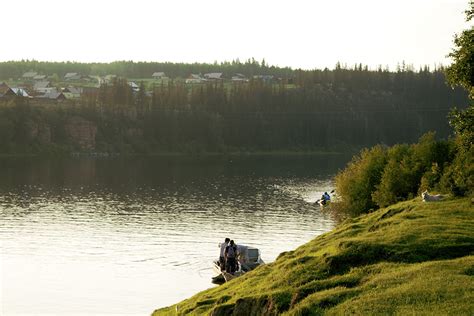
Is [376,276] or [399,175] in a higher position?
[376,276]

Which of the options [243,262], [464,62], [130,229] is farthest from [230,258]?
[130,229]

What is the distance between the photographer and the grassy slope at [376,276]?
28375 mm

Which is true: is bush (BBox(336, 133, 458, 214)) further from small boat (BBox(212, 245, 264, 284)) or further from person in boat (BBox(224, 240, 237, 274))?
person in boat (BBox(224, 240, 237, 274))

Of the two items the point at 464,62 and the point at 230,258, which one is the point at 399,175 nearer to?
the point at 230,258

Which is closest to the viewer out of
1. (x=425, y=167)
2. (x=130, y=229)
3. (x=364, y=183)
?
(x=425, y=167)

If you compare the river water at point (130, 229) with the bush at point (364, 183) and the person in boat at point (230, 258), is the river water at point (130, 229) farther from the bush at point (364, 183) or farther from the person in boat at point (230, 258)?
the bush at point (364, 183)

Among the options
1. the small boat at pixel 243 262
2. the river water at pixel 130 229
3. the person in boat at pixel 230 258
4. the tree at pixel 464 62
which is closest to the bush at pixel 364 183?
the river water at pixel 130 229

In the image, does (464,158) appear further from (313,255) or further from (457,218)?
(313,255)

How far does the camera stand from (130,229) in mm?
91812

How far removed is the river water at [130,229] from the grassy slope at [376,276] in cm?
1476

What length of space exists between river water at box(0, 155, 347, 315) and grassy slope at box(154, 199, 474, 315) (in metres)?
14.8

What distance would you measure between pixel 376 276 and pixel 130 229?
202 ft

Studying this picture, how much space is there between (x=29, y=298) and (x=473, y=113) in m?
29.1

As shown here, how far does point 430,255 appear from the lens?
115 feet
